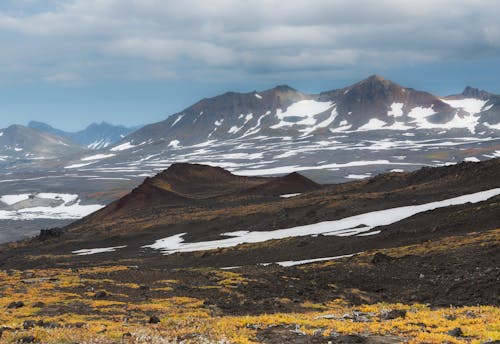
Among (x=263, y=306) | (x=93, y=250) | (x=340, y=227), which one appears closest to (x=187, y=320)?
(x=263, y=306)

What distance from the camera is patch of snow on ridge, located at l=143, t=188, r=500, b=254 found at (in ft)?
209

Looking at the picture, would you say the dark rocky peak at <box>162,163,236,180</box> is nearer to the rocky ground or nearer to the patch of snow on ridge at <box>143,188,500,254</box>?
the rocky ground

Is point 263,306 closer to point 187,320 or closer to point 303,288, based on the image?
point 187,320

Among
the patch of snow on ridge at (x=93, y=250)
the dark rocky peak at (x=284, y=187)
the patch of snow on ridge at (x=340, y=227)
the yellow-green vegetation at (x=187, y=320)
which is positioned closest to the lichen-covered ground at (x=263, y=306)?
the yellow-green vegetation at (x=187, y=320)

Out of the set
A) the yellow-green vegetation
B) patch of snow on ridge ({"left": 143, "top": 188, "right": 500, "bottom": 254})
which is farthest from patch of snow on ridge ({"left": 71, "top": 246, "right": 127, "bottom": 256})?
the yellow-green vegetation

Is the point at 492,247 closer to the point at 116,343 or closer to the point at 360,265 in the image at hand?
the point at 360,265

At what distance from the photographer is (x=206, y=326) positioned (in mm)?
19109

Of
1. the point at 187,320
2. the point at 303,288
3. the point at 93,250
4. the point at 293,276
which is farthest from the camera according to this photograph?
the point at 93,250

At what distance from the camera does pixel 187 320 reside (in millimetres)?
21516

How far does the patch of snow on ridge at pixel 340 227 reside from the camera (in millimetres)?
63656

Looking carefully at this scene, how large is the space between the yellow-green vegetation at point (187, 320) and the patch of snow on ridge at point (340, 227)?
3419 cm

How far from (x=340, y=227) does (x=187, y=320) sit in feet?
153

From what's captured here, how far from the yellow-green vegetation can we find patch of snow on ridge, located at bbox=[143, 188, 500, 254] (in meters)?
34.2

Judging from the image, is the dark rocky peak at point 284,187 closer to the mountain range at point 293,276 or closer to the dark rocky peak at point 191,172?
the mountain range at point 293,276
